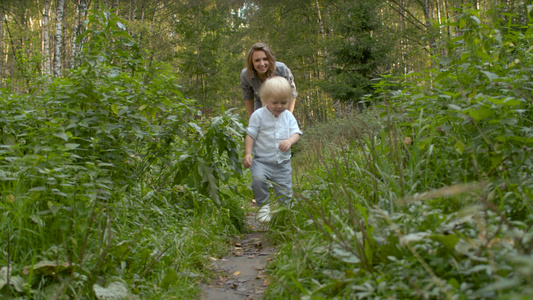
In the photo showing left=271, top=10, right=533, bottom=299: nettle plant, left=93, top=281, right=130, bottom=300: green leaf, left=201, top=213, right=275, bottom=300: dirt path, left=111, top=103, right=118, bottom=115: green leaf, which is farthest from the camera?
left=111, top=103, right=118, bottom=115: green leaf

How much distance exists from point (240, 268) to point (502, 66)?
2.45 meters

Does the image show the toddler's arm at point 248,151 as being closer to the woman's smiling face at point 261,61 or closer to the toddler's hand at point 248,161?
the toddler's hand at point 248,161

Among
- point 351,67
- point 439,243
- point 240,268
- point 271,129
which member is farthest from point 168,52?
point 439,243

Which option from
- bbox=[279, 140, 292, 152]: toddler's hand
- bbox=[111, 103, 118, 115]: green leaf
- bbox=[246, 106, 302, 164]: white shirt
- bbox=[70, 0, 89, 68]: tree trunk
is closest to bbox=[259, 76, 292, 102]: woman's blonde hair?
bbox=[246, 106, 302, 164]: white shirt

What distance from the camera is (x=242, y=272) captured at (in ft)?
9.83

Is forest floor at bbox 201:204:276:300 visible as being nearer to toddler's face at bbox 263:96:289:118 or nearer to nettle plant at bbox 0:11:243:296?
nettle plant at bbox 0:11:243:296

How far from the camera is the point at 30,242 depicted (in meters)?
2.29

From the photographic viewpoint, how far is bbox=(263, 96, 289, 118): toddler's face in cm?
441

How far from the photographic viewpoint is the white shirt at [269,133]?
4.53 m

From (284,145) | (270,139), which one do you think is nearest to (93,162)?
(284,145)

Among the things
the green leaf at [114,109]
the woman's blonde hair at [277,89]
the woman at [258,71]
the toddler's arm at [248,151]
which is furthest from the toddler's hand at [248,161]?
the green leaf at [114,109]

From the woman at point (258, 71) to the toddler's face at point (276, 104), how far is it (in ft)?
1.62

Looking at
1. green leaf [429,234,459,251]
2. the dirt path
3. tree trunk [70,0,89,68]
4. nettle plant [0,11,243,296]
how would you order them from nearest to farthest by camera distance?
green leaf [429,234,459,251]
nettle plant [0,11,243,296]
the dirt path
tree trunk [70,0,89,68]

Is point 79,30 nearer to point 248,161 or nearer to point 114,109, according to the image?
point 114,109
